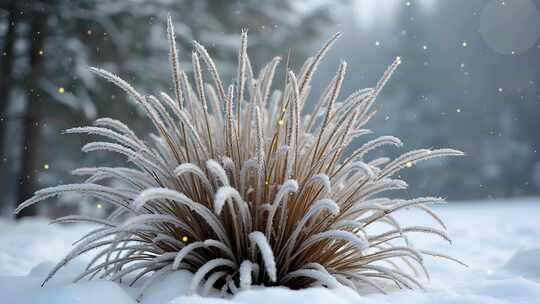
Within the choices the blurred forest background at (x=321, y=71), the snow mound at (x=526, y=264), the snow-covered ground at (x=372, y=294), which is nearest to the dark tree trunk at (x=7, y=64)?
the blurred forest background at (x=321, y=71)

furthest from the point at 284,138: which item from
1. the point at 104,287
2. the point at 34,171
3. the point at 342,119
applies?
the point at 34,171

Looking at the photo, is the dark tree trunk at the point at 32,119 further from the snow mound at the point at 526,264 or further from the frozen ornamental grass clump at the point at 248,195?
the snow mound at the point at 526,264

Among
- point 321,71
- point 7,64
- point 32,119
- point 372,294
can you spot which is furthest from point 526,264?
point 321,71

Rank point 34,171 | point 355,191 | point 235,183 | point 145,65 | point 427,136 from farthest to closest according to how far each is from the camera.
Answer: point 427,136, point 145,65, point 34,171, point 355,191, point 235,183

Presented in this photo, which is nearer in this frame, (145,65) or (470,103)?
(145,65)

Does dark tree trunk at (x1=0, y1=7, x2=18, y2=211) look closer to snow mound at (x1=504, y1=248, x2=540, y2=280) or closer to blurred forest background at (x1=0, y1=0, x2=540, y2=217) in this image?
blurred forest background at (x1=0, y1=0, x2=540, y2=217)

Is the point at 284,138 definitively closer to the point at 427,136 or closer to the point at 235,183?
the point at 235,183
